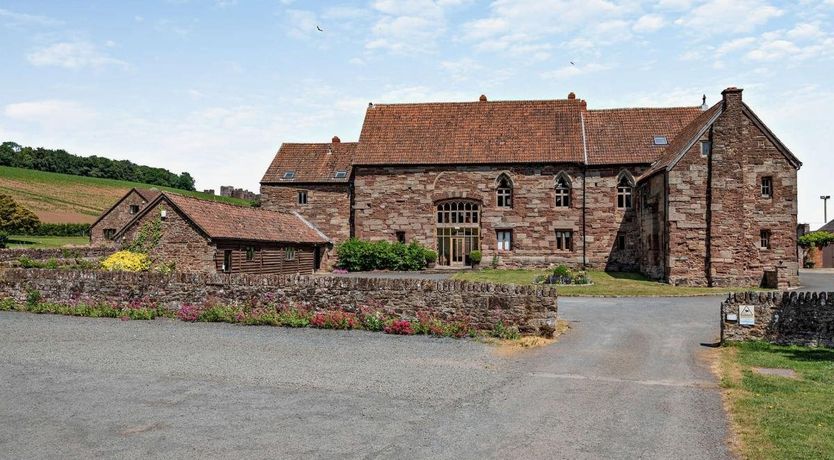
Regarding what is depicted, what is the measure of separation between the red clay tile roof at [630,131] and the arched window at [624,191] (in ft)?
3.55

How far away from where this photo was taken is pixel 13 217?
185 ft

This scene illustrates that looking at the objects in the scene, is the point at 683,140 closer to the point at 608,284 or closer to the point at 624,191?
the point at 624,191

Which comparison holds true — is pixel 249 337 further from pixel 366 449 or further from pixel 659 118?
pixel 659 118

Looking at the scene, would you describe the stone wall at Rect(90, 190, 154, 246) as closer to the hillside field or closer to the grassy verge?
the hillside field

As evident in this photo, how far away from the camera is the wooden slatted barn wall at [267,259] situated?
30978 mm

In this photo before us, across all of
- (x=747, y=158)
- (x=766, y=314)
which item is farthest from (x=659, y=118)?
(x=766, y=314)

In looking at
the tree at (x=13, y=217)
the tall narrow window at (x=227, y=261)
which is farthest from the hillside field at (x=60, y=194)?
the tall narrow window at (x=227, y=261)

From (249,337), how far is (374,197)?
27513 millimetres

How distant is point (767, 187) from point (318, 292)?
2603 centimetres

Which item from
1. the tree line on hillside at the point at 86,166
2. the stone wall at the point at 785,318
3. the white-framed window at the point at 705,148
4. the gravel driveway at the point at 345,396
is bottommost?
the gravel driveway at the point at 345,396

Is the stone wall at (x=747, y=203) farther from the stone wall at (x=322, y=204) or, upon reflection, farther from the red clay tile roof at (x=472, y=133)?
the stone wall at (x=322, y=204)

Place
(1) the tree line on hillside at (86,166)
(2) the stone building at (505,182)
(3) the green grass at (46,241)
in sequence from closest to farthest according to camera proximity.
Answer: (2) the stone building at (505,182)
(3) the green grass at (46,241)
(1) the tree line on hillside at (86,166)

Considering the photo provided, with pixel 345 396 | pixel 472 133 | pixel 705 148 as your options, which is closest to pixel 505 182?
pixel 472 133

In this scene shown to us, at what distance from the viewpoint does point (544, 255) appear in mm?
41156
